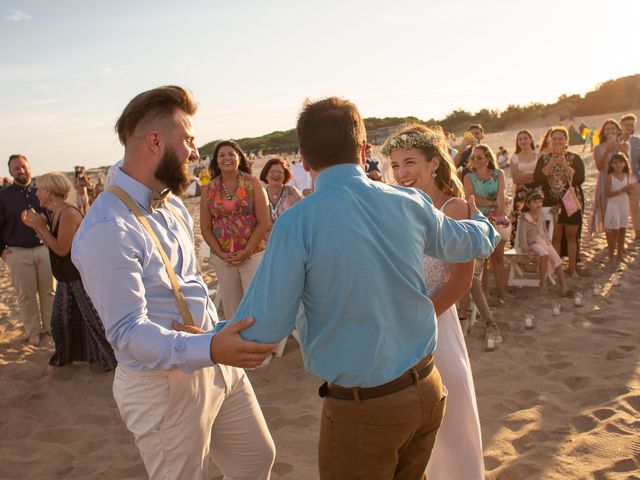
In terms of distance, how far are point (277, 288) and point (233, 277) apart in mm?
3819

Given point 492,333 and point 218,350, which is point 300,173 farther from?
point 218,350

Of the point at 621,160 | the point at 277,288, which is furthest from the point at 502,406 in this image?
the point at 621,160

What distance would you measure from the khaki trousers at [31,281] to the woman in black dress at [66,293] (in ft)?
2.81

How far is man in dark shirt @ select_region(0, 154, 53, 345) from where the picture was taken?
6199 millimetres

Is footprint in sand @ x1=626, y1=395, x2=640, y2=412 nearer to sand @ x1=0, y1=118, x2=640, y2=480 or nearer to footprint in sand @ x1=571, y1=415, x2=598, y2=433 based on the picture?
sand @ x1=0, y1=118, x2=640, y2=480

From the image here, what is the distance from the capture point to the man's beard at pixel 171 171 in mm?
2166

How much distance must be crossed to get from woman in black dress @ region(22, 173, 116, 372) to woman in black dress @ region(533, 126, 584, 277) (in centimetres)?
581

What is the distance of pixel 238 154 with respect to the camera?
17.6 ft

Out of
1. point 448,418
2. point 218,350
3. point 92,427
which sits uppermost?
point 218,350

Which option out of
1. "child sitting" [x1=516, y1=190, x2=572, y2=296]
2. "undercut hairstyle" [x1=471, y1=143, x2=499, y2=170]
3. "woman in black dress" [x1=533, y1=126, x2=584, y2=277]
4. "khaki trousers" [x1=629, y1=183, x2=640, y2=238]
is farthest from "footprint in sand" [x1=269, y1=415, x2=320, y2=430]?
"khaki trousers" [x1=629, y1=183, x2=640, y2=238]

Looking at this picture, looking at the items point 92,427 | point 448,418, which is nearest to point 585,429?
point 448,418

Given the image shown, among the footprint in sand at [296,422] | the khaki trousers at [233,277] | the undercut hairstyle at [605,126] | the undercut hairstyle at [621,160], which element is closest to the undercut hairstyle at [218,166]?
the khaki trousers at [233,277]

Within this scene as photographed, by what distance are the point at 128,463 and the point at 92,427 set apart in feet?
2.57

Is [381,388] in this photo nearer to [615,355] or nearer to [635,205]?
[615,355]
